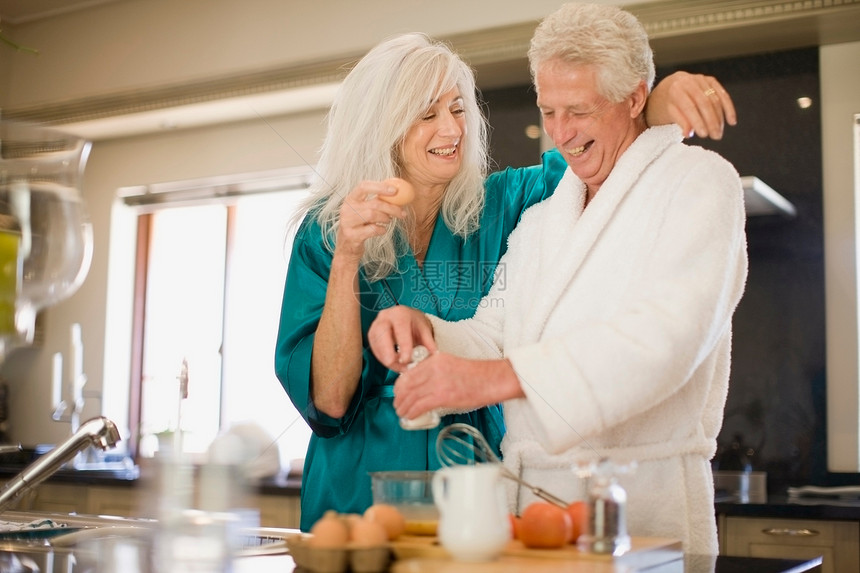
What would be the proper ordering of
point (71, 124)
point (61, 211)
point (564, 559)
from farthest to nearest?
point (71, 124) → point (564, 559) → point (61, 211)

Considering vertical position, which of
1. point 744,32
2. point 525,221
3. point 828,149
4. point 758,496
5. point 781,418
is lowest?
point 758,496

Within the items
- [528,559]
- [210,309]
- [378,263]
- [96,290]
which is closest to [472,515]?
[528,559]

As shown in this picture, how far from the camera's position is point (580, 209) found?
137cm

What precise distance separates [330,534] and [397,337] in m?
0.35

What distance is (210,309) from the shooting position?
6.45 feet

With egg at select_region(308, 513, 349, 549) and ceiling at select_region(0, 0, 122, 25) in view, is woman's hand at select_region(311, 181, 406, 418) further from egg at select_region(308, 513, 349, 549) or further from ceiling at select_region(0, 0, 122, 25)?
ceiling at select_region(0, 0, 122, 25)

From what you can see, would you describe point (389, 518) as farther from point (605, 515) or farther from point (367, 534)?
point (605, 515)

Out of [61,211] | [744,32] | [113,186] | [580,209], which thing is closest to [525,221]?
[580,209]

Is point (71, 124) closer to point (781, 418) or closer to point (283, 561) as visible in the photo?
point (781, 418)

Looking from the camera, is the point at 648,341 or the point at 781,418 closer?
the point at 648,341

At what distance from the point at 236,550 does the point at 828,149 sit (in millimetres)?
2234

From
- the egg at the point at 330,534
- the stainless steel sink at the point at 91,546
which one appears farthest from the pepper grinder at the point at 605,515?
the stainless steel sink at the point at 91,546

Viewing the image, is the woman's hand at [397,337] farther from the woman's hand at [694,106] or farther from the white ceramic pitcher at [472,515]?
the woman's hand at [694,106]

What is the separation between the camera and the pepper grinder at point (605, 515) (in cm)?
94
